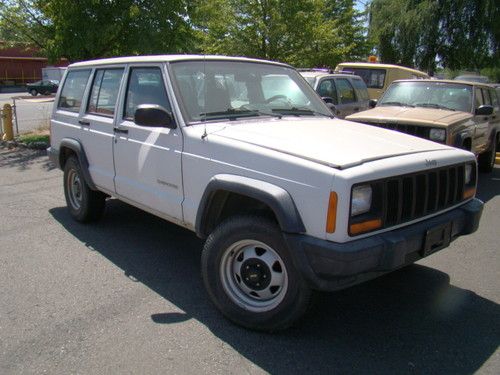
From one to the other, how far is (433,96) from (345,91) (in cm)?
265

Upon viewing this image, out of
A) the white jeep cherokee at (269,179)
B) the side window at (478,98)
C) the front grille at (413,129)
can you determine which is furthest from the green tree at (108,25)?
the side window at (478,98)

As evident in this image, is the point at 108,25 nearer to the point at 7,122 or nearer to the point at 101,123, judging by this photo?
the point at 7,122

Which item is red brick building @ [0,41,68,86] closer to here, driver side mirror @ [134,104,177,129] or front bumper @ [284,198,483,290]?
driver side mirror @ [134,104,177,129]

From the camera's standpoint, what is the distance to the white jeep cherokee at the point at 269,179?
2.96m

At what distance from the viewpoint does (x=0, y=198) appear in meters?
6.99

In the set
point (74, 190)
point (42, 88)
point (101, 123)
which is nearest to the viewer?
point (101, 123)

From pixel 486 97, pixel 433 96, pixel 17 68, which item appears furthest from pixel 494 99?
pixel 17 68

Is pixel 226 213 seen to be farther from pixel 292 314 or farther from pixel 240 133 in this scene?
pixel 292 314

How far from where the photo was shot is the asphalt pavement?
3066 mm

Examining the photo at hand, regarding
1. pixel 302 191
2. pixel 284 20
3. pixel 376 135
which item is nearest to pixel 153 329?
pixel 302 191

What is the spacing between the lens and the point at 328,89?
33.0ft

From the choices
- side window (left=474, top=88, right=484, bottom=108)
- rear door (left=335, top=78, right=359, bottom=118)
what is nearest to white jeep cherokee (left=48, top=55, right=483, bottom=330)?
side window (left=474, top=88, right=484, bottom=108)

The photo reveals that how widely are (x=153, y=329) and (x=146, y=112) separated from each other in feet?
5.27

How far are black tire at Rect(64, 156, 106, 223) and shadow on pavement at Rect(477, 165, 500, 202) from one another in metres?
5.56
